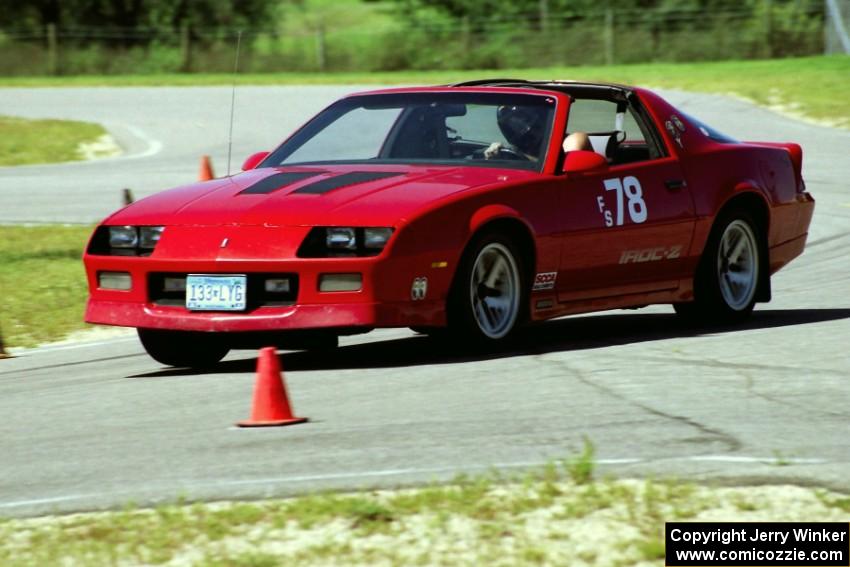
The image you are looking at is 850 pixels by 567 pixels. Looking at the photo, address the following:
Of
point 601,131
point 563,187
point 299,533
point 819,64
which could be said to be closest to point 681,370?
point 563,187

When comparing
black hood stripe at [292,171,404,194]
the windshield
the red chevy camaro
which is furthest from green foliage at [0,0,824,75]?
black hood stripe at [292,171,404,194]

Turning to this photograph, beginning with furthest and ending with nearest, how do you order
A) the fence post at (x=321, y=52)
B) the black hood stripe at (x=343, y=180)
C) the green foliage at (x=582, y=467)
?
the fence post at (x=321, y=52) → the black hood stripe at (x=343, y=180) → the green foliage at (x=582, y=467)

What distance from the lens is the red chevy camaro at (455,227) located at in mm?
8297

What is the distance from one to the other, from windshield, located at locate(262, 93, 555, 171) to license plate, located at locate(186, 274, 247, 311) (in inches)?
61.8

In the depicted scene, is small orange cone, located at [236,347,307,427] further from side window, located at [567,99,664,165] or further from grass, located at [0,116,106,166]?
grass, located at [0,116,106,166]

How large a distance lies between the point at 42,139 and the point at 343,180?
67.9 ft

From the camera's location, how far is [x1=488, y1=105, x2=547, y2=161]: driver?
9477mm

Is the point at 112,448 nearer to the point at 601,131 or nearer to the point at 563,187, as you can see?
the point at 563,187

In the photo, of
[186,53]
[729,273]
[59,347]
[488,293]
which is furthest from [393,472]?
[186,53]

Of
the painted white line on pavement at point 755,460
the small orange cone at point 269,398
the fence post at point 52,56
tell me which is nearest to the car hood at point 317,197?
the small orange cone at point 269,398

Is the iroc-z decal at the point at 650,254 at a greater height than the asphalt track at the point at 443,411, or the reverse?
the iroc-z decal at the point at 650,254

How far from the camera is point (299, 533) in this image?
5.17 meters

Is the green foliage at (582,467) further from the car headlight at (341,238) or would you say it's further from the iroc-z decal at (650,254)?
the iroc-z decal at (650,254)

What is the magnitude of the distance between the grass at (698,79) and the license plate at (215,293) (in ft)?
69.2
